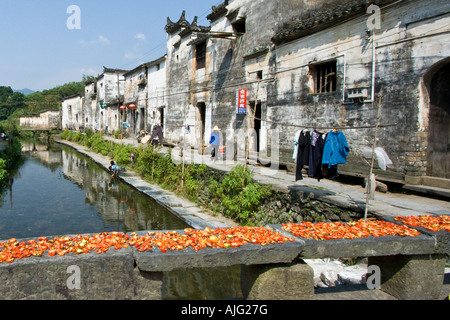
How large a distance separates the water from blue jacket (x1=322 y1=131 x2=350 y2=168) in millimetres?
4457

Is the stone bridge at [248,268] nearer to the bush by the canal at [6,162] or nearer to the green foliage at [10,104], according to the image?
the bush by the canal at [6,162]

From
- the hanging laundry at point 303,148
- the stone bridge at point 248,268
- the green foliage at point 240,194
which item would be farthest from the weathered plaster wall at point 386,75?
the stone bridge at point 248,268

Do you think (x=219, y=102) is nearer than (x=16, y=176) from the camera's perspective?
Yes

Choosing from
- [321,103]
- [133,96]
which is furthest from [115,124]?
[321,103]

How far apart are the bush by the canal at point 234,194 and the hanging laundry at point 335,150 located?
37.5 inches

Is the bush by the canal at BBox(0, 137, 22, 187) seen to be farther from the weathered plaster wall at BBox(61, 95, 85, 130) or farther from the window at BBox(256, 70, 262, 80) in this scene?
the weathered plaster wall at BBox(61, 95, 85, 130)

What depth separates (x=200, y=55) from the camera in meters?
17.7

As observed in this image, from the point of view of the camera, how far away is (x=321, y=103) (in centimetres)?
986

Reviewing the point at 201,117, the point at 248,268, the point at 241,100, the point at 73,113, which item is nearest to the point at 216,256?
the point at 248,268

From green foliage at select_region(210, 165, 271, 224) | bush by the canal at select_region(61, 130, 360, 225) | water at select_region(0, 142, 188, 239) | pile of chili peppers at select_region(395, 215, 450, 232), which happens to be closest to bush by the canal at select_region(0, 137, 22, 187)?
water at select_region(0, 142, 188, 239)

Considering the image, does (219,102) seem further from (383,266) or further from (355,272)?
(383,266)

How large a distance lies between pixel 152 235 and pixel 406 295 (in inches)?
103
